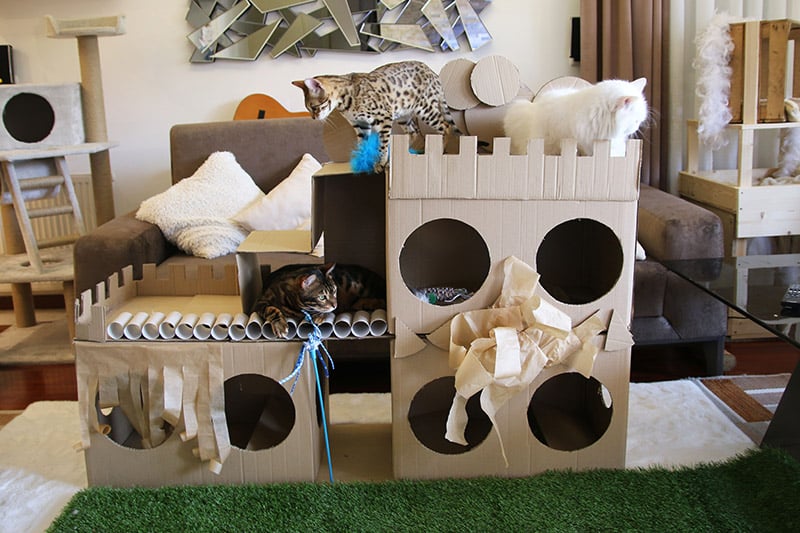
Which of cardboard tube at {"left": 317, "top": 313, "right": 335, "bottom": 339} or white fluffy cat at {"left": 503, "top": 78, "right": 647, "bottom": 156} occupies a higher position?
white fluffy cat at {"left": 503, "top": 78, "right": 647, "bottom": 156}

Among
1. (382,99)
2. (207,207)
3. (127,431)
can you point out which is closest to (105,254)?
(207,207)

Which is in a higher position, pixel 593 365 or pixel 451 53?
pixel 451 53

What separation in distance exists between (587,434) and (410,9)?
6.99ft

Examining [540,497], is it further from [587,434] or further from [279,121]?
[279,121]

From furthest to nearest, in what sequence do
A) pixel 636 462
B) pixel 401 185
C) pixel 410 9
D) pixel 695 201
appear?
pixel 410 9, pixel 695 201, pixel 636 462, pixel 401 185

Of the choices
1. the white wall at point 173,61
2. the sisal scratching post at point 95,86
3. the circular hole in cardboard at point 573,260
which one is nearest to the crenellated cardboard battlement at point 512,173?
the circular hole in cardboard at point 573,260

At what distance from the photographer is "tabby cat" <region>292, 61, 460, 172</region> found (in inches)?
64.5

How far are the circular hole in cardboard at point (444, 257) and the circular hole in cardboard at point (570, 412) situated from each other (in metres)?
0.34

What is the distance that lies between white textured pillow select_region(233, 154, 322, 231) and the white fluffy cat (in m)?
1.26

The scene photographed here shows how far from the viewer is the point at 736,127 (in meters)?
2.76

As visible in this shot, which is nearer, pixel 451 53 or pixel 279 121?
pixel 279 121

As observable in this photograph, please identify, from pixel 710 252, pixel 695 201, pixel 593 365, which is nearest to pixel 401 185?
pixel 593 365

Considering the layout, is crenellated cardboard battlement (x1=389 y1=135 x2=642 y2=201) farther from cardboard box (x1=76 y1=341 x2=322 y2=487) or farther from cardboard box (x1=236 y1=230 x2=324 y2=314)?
cardboard box (x1=76 y1=341 x2=322 y2=487)

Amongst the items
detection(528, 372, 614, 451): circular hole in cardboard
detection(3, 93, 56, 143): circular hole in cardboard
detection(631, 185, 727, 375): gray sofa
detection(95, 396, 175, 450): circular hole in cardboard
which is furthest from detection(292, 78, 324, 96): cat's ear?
detection(3, 93, 56, 143): circular hole in cardboard
